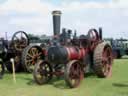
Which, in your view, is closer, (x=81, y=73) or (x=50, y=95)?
(x=50, y=95)

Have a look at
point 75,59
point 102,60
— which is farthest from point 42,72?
point 102,60

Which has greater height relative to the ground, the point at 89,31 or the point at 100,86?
the point at 89,31

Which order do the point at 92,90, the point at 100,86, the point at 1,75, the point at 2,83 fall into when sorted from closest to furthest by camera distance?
the point at 92,90 → the point at 100,86 → the point at 2,83 → the point at 1,75

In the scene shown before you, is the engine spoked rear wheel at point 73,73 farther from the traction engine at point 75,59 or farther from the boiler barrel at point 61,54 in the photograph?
the boiler barrel at point 61,54

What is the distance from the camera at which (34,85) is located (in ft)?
34.7

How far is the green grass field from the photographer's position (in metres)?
8.87

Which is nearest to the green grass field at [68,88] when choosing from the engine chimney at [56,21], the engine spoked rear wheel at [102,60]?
the engine spoked rear wheel at [102,60]

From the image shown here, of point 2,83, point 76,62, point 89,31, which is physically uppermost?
point 89,31

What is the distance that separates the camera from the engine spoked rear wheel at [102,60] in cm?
1148

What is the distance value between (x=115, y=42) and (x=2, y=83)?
616 inches

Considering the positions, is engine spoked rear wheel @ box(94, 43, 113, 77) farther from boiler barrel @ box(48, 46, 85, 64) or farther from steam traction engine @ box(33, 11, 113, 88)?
boiler barrel @ box(48, 46, 85, 64)

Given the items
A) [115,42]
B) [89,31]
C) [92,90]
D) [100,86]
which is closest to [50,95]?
[92,90]

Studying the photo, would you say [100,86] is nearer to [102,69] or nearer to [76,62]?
[76,62]

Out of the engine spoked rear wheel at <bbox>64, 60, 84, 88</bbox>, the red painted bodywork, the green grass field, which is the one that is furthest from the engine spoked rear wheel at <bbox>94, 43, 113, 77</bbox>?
→ the engine spoked rear wheel at <bbox>64, 60, 84, 88</bbox>
